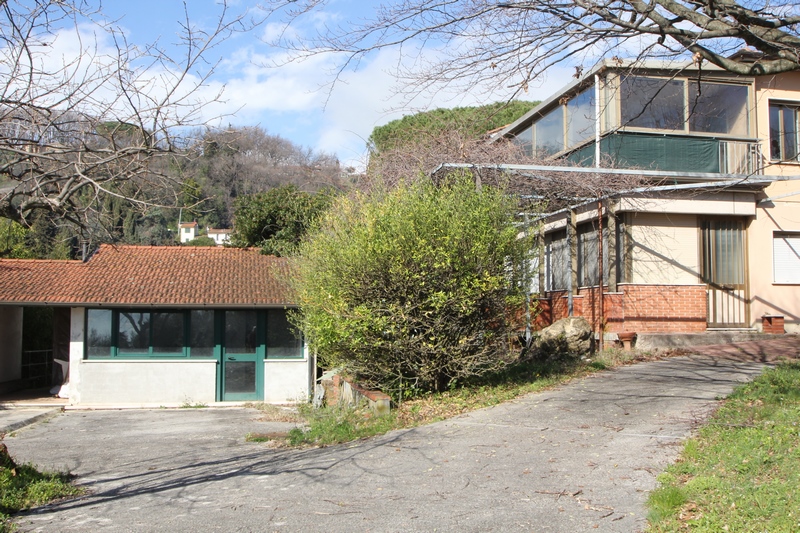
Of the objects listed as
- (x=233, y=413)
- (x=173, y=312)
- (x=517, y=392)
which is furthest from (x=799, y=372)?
(x=173, y=312)

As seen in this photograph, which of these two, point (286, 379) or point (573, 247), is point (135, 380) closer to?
point (286, 379)

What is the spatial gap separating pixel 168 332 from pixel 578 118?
1171cm

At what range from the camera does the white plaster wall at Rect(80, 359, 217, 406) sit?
18.7m

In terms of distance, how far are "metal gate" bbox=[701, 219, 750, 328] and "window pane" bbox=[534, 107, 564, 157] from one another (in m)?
4.36

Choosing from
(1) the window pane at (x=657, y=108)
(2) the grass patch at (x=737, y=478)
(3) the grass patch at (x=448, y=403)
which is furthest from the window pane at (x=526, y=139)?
(2) the grass patch at (x=737, y=478)

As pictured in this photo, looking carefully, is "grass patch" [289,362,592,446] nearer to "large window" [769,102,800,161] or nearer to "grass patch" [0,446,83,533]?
"grass patch" [0,446,83,533]

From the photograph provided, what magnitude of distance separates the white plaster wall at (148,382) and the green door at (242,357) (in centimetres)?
39

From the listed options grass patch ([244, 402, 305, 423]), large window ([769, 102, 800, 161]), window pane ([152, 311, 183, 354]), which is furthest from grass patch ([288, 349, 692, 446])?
large window ([769, 102, 800, 161])

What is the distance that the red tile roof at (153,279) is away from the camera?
60.6ft

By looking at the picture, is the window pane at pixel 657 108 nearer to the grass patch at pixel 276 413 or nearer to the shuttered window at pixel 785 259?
the shuttered window at pixel 785 259

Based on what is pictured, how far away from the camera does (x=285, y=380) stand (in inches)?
763

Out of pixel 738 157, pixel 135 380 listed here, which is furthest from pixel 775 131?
pixel 135 380

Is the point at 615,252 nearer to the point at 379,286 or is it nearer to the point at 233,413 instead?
the point at 379,286

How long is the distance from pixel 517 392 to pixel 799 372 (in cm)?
394
